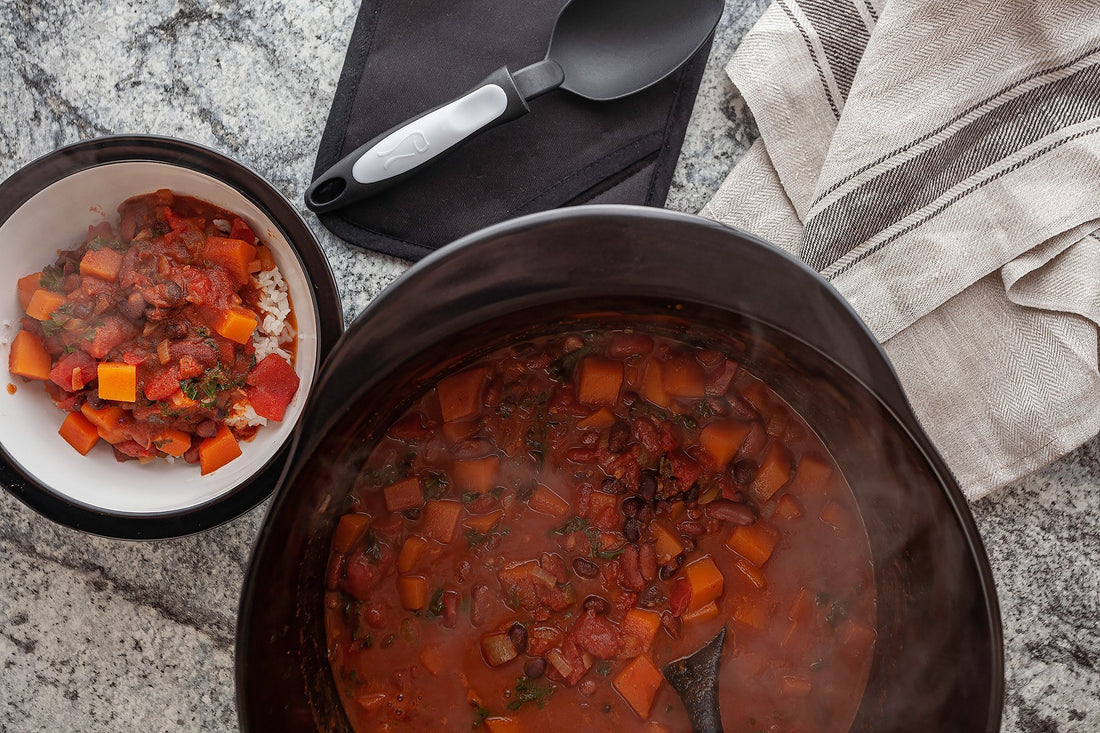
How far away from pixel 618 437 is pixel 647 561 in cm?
25

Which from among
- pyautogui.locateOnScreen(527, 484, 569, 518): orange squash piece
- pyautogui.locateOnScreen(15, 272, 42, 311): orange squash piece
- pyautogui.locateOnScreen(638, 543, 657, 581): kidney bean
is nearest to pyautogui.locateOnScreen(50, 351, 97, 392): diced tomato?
pyautogui.locateOnScreen(15, 272, 42, 311): orange squash piece

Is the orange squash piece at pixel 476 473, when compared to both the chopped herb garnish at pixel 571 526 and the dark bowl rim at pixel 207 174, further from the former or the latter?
the dark bowl rim at pixel 207 174

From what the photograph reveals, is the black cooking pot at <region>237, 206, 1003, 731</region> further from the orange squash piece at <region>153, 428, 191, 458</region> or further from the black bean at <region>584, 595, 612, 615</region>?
the black bean at <region>584, 595, 612, 615</region>

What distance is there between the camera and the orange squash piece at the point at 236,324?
1563mm

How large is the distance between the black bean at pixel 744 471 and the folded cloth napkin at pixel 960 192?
38cm

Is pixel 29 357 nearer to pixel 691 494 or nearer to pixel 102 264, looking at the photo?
pixel 102 264

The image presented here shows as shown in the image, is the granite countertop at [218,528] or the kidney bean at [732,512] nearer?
the kidney bean at [732,512]

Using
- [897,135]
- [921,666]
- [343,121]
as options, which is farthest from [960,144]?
[343,121]

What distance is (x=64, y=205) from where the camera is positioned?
157cm

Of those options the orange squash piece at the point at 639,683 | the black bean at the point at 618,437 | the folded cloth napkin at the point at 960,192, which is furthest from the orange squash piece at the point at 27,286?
the folded cloth napkin at the point at 960,192

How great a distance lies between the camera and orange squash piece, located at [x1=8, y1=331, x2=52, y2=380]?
158 cm

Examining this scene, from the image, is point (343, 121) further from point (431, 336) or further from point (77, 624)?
point (77, 624)

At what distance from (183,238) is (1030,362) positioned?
1699mm

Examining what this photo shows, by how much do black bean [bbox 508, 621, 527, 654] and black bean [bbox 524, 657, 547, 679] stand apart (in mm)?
31
